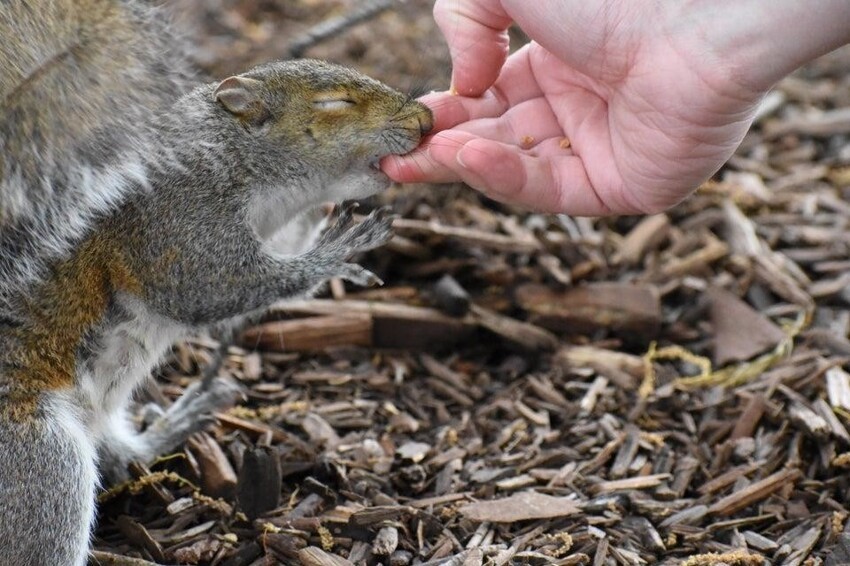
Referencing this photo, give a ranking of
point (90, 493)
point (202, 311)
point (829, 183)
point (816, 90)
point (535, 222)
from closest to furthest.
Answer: point (90, 493) → point (202, 311) → point (535, 222) → point (829, 183) → point (816, 90)

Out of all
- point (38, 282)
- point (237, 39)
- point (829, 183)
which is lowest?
point (829, 183)

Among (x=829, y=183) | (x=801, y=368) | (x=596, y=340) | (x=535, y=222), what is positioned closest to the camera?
(x=801, y=368)

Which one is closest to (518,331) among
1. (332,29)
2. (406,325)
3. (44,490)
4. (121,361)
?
(406,325)

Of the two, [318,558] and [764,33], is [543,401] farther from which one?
[764,33]

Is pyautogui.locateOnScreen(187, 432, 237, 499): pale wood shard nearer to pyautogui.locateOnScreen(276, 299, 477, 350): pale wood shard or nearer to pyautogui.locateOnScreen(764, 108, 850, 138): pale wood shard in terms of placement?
pyautogui.locateOnScreen(276, 299, 477, 350): pale wood shard

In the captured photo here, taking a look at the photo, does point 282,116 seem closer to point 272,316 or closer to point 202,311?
point 202,311

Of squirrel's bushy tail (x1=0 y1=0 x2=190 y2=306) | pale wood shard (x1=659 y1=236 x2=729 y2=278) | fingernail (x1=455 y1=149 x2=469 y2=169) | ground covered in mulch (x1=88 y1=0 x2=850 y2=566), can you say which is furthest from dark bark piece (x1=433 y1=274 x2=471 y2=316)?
squirrel's bushy tail (x1=0 y1=0 x2=190 y2=306)

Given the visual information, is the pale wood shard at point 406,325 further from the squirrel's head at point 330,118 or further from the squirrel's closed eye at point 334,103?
the squirrel's closed eye at point 334,103

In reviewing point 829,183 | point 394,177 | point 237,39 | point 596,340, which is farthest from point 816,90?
point 394,177

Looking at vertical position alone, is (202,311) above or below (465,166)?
below
